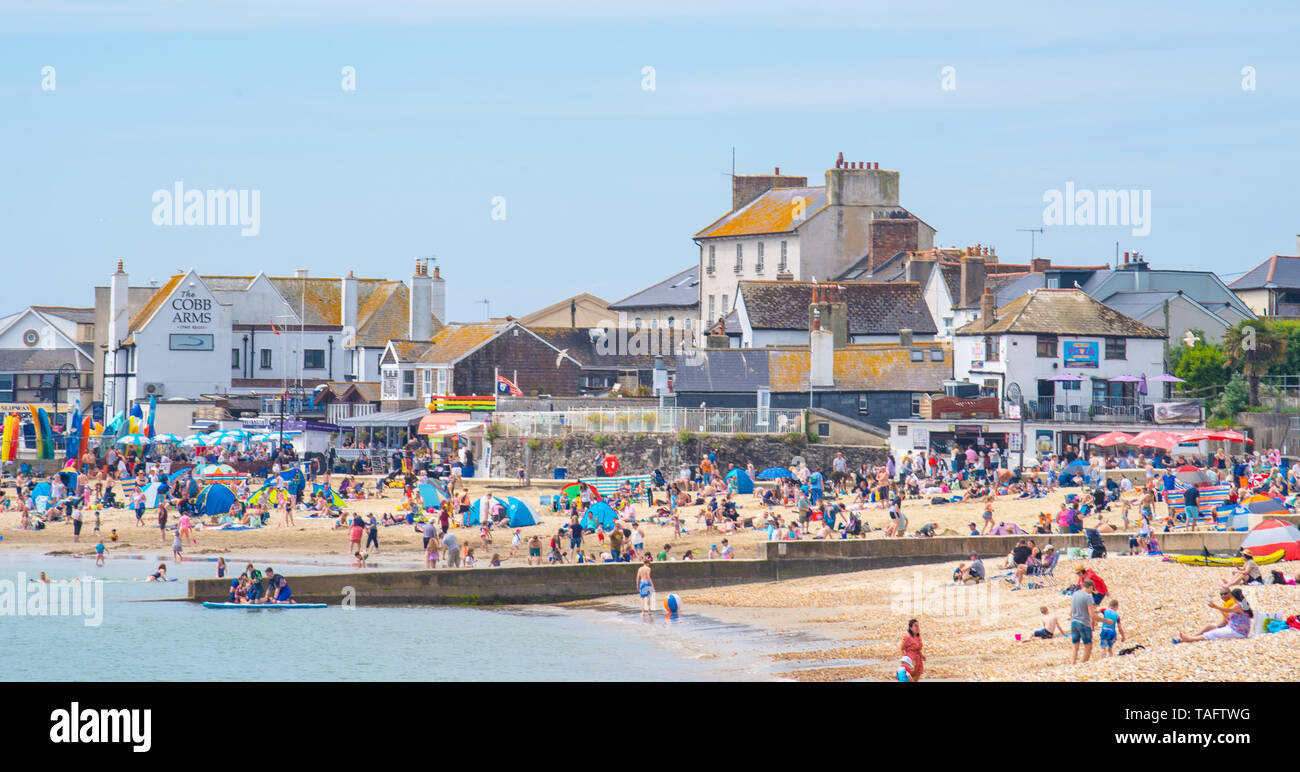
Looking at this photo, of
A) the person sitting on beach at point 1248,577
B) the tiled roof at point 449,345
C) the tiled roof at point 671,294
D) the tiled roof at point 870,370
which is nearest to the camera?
the person sitting on beach at point 1248,577

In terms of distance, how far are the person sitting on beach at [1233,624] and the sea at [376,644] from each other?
21.4 ft

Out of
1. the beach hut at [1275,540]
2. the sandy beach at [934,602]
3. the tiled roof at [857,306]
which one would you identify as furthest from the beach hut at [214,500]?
the beach hut at [1275,540]

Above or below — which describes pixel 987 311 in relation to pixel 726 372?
above

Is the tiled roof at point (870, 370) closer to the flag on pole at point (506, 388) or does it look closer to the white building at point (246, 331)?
the flag on pole at point (506, 388)

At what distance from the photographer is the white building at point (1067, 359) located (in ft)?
170

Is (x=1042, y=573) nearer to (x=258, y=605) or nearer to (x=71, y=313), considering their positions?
(x=258, y=605)

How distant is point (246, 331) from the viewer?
77688mm

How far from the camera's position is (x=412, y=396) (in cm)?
6606

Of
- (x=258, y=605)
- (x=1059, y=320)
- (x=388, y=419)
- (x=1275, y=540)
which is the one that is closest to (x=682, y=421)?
(x=1059, y=320)

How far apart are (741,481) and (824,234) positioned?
107ft

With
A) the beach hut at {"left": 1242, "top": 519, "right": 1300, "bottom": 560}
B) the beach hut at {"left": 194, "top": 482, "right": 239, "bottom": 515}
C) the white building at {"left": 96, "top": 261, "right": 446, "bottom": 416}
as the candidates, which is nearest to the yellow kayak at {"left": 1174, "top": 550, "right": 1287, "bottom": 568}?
the beach hut at {"left": 1242, "top": 519, "right": 1300, "bottom": 560}

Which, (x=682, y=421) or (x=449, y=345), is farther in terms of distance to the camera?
(x=449, y=345)
